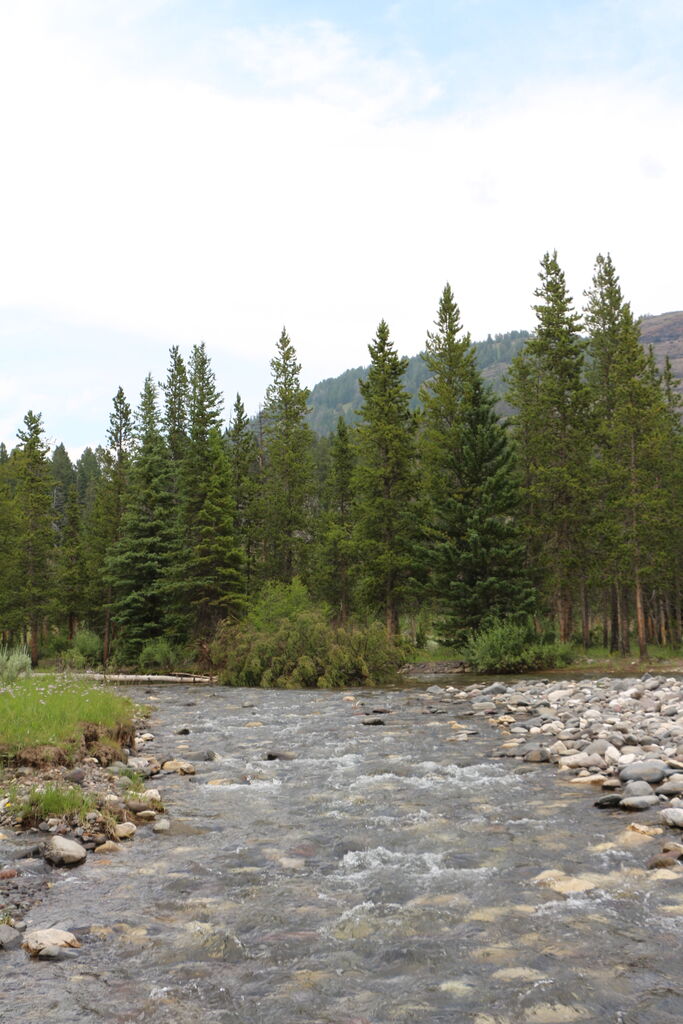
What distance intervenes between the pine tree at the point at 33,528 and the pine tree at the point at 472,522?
26643mm

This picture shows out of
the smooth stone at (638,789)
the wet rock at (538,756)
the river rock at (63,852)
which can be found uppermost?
the river rock at (63,852)

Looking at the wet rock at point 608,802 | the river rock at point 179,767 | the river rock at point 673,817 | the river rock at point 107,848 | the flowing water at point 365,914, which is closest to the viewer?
the flowing water at point 365,914

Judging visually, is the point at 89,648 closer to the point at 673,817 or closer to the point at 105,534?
the point at 105,534

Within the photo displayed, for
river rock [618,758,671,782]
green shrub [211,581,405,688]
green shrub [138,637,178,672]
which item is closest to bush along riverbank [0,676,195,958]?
river rock [618,758,671,782]

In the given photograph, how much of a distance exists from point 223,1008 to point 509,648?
2449cm

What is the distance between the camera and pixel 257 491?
48.7m

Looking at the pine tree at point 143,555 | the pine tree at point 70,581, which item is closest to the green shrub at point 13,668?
the pine tree at point 143,555

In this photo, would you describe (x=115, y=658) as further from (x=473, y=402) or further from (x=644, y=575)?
(x=644, y=575)

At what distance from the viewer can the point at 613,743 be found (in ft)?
37.8

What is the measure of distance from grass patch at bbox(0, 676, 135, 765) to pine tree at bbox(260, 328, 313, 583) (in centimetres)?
3084

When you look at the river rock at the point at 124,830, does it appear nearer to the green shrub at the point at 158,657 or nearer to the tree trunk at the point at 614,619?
the green shrub at the point at 158,657

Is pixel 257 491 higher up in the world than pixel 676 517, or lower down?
higher up

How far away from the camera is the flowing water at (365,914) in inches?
163

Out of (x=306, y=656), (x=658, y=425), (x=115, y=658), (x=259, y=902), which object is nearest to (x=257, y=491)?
(x=115, y=658)
